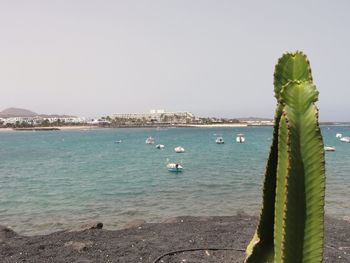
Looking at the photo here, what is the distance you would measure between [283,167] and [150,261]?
8.49 meters

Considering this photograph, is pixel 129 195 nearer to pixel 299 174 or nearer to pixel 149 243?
pixel 149 243

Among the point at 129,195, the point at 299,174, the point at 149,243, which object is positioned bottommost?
the point at 129,195

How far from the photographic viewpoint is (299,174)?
3.70 meters

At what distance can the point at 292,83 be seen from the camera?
12.7ft

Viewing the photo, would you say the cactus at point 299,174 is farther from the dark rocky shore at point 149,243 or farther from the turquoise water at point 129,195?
the turquoise water at point 129,195

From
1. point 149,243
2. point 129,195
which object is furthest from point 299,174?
point 129,195

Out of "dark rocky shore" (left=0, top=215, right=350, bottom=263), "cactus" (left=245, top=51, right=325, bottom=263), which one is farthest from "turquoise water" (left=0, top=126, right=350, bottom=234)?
"cactus" (left=245, top=51, right=325, bottom=263)

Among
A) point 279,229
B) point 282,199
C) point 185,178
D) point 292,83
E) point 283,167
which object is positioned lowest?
point 185,178

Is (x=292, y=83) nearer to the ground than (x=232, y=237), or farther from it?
farther from it

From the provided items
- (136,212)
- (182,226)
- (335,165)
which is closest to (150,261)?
(182,226)

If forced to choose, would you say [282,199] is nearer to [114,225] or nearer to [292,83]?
[292,83]

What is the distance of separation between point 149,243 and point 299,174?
10.6m

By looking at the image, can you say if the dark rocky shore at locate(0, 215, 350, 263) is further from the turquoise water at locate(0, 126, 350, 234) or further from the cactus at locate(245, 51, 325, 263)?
the cactus at locate(245, 51, 325, 263)

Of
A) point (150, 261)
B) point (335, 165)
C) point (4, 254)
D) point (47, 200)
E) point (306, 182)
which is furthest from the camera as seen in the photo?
point (335, 165)
